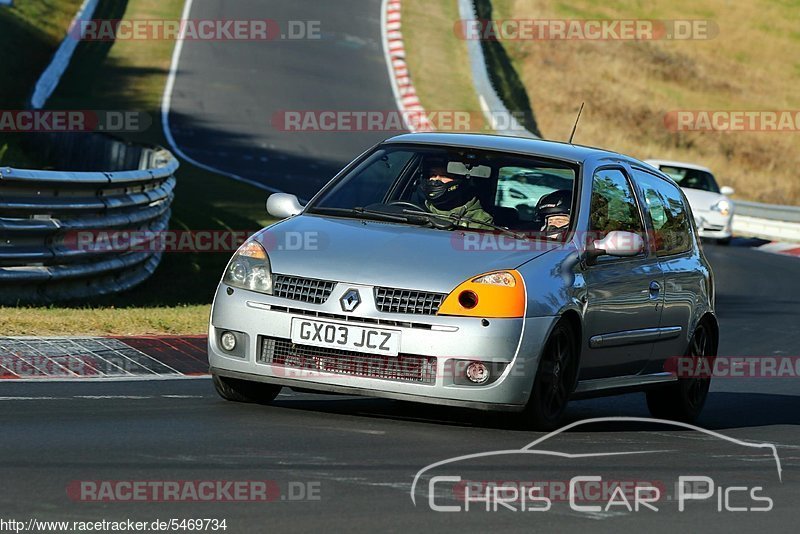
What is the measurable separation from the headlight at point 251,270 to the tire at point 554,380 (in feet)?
4.67

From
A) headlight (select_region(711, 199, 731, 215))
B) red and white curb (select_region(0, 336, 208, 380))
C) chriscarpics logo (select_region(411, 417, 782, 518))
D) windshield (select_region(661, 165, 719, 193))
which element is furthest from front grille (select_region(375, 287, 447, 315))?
windshield (select_region(661, 165, 719, 193))

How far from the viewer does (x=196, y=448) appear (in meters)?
6.62

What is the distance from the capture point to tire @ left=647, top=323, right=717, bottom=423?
373 inches

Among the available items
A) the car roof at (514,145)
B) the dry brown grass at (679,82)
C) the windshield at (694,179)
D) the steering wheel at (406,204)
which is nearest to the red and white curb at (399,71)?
the dry brown grass at (679,82)

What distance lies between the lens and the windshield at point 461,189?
835 centimetres

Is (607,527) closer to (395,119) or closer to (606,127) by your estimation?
(395,119)

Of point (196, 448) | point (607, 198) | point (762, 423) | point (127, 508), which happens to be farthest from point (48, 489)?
point (762, 423)

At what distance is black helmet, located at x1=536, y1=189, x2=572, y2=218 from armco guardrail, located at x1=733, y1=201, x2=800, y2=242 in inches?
913

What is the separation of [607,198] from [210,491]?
12.6ft

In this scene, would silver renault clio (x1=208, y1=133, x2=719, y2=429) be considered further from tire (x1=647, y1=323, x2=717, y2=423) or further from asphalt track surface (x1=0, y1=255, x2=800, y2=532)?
asphalt track surface (x1=0, y1=255, x2=800, y2=532)

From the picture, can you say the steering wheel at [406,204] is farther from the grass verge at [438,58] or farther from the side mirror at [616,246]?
the grass verge at [438,58]
